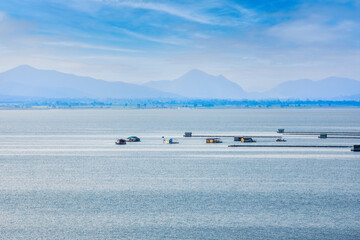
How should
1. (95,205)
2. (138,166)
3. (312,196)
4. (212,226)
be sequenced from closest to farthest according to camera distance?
(212,226)
(95,205)
(312,196)
(138,166)

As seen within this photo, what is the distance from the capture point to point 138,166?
4856 centimetres

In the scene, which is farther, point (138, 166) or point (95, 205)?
point (138, 166)

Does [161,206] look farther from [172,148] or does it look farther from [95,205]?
[172,148]

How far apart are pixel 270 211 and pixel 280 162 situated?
933 inches

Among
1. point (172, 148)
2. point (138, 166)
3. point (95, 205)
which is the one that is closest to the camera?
point (95, 205)

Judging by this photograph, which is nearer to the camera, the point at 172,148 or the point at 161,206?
the point at 161,206

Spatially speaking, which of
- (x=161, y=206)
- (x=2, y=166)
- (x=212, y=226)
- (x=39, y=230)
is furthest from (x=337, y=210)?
(x=2, y=166)

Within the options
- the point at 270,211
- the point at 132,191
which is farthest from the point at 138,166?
the point at 270,211

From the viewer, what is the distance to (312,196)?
32.8m

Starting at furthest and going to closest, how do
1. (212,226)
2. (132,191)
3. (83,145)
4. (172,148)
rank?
(83,145), (172,148), (132,191), (212,226)

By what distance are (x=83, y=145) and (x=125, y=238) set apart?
49.2m

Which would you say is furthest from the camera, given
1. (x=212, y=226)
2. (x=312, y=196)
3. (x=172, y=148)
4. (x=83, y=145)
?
(x=83, y=145)

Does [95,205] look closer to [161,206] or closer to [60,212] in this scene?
[60,212]

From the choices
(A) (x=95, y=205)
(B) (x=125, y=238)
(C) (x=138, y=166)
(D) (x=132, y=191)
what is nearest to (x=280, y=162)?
(C) (x=138, y=166)
